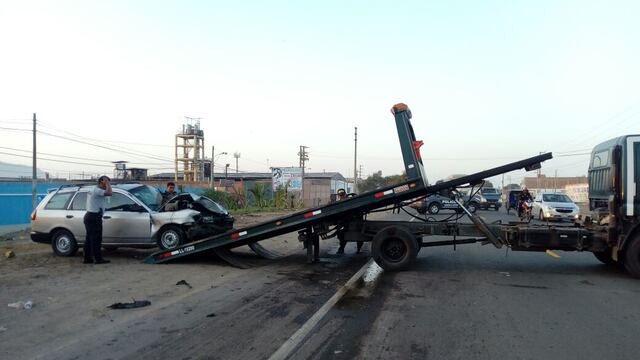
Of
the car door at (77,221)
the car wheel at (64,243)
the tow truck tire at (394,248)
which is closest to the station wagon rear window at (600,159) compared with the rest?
the tow truck tire at (394,248)

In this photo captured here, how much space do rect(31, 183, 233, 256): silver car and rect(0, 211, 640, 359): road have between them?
865 mm

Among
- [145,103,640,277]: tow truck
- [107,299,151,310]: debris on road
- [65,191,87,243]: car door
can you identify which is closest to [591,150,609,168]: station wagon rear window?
[145,103,640,277]: tow truck

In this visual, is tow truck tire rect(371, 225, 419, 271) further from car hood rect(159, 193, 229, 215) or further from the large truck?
car hood rect(159, 193, 229, 215)

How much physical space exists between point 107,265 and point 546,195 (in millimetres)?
21800

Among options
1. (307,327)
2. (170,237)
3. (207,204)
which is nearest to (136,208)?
(170,237)

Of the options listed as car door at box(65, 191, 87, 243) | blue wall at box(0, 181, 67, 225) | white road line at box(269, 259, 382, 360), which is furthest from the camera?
blue wall at box(0, 181, 67, 225)

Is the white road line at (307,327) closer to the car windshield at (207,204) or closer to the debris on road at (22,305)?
the debris on road at (22,305)

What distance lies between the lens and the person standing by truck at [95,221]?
10695 millimetres

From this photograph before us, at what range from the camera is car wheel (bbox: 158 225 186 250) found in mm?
11461

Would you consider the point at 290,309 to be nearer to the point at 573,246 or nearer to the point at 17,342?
the point at 17,342

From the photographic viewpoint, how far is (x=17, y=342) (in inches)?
220

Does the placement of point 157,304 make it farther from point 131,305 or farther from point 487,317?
point 487,317

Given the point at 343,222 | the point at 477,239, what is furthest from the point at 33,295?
the point at 477,239

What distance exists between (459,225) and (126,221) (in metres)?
7.33
